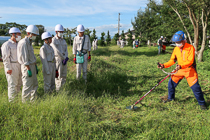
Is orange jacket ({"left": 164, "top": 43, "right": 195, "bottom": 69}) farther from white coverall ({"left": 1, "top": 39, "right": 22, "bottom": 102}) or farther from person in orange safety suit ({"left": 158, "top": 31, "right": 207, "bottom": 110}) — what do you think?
white coverall ({"left": 1, "top": 39, "right": 22, "bottom": 102})

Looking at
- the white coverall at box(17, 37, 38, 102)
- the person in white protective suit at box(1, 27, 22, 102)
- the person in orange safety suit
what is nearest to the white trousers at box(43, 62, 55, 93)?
the white coverall at box(17, 37, 38, 102)

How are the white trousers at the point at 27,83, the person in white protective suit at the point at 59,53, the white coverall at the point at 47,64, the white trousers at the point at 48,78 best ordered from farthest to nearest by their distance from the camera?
the person in white protective suit at the point at 59,53 < the white trousers at the point at 48,78 < the white coverall at the point at 47,64 < the white trousers at the point at 27,83

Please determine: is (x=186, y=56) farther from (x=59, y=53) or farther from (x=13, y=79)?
(x=13, y=79)

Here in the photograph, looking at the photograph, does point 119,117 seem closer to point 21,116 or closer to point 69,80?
point 21,116

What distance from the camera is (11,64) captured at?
3.96 m

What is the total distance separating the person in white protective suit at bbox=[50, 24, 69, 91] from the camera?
5.09 metres

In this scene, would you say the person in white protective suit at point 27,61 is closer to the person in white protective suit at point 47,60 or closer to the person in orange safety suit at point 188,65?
the person in white protective suit at point 47,60

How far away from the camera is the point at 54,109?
10.6 ft

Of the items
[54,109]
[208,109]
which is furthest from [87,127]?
[208,109]

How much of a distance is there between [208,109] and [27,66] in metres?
4.72

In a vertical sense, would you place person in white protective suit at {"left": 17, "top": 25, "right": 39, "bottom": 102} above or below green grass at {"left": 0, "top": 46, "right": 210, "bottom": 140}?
above

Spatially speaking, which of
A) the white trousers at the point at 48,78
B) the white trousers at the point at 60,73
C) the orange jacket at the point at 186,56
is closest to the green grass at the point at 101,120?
the white trousers at the point at 48,78

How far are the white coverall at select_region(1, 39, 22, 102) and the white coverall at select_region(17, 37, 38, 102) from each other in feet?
1.21

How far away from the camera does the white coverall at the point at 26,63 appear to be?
3.64 meters
